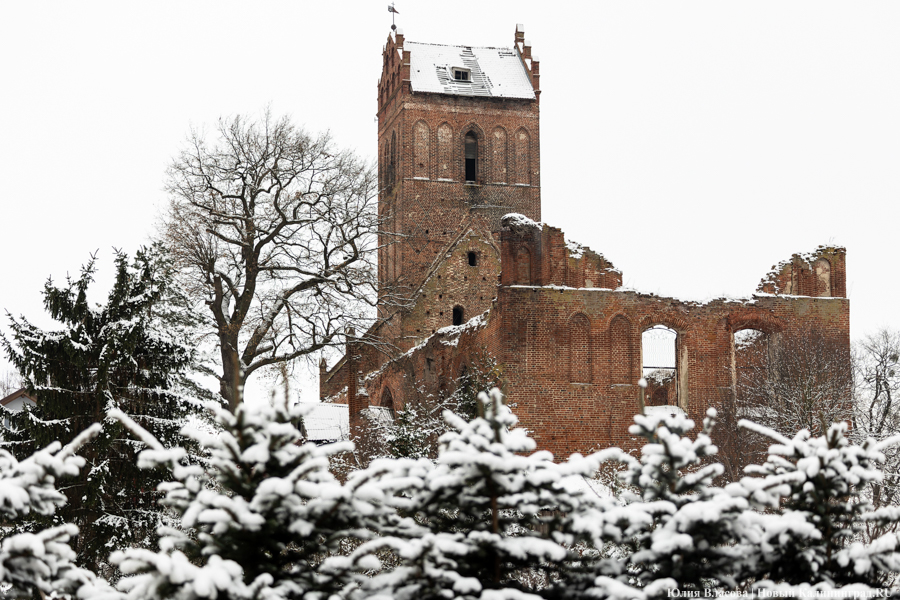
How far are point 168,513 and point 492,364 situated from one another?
10.3 meters

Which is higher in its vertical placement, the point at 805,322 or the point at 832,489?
the point at 805,322

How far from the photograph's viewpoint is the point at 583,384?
1068 inches

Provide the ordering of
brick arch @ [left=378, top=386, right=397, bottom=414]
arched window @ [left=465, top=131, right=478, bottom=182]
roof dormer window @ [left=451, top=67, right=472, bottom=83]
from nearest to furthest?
brick arch @ [left=378, top=386, right=397, bottom=414] < arched window @ [left=465, top=131, right=478, bottom=182] < roof dormer window @ [left=451, top=67, right=472, bottom=83]

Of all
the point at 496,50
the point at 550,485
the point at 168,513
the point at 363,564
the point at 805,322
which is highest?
the point at 496,50

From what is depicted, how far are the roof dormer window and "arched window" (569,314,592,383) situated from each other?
72.2 ft

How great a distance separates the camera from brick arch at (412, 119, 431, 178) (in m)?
44.9

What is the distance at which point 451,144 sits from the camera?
149 feet

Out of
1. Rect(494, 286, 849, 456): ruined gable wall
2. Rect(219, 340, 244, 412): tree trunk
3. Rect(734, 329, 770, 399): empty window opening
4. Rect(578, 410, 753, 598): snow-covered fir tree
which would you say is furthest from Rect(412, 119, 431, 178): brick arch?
Rect(578, 410, 753, 598): snow-covered fir tree

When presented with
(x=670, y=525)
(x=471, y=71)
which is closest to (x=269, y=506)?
(x=670, y=525)

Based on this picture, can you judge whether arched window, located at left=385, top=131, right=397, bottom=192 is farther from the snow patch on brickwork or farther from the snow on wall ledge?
the snow on wall ledge

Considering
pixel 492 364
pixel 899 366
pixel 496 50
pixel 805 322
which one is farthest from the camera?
pixel 496 50

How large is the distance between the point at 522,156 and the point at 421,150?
4.61 metres

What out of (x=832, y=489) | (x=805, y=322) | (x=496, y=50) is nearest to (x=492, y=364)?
(x=805, y=322)

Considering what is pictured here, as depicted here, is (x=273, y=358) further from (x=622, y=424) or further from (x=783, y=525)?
(x=783, y=525)
